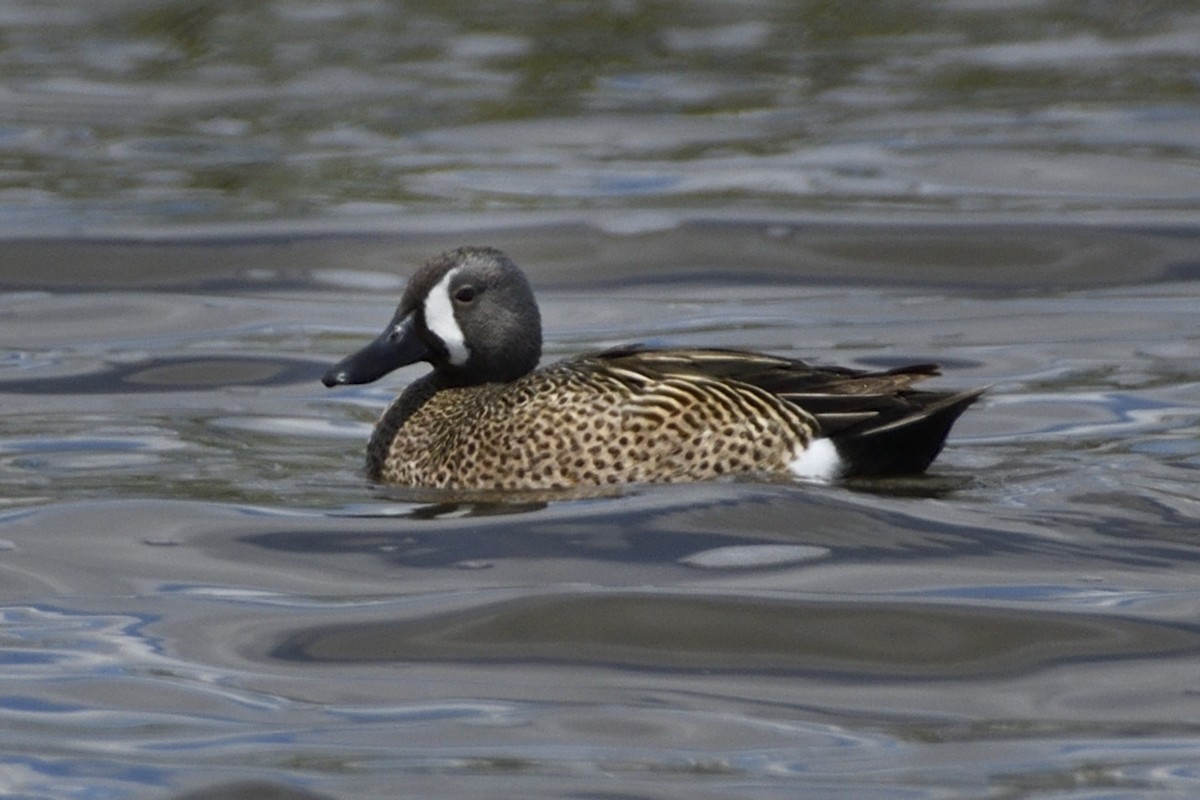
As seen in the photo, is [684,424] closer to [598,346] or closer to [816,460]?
[816,460]

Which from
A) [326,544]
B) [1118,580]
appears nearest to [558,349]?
[326,544]

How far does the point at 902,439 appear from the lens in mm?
8234

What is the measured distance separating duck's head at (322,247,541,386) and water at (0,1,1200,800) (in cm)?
50

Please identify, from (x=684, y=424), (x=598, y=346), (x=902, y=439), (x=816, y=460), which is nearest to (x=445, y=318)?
(x=684, y=424)

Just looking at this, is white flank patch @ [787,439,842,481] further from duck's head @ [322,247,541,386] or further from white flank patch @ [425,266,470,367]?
white flank patch @ [425,266,470,367]

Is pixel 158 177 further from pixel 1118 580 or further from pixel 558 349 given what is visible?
pixel 1118 580

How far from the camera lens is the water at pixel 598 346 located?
6.00m

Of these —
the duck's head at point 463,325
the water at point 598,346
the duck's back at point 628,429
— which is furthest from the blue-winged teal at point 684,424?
the duck's head at point 463,325

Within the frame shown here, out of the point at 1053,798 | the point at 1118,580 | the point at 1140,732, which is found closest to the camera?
the point at 1053,798

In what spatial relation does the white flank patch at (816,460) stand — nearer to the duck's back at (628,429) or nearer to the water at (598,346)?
the duck's back at (628,429)

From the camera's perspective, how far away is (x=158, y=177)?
51.1ft

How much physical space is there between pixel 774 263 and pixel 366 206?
8.55 ft

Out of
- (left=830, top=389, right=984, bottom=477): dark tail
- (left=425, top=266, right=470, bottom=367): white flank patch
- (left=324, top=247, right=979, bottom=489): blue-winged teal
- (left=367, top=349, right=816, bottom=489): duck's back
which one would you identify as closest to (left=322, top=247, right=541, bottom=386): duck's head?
(left=425, top=266, right=470, bottom=367): white flank patch

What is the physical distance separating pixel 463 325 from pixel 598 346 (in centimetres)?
302
